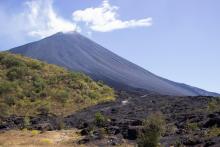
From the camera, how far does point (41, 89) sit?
183 feet

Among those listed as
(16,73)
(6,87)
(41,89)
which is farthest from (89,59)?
(6,87)

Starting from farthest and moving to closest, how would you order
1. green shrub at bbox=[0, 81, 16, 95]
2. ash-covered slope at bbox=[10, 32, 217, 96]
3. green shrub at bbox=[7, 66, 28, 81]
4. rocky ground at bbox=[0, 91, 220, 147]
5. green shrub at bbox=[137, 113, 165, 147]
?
ash-covered slope at bbox=[10, 32, 217, 96]
green shrub at bbox=[7, 66, 28, 81]
green shrub at bbox=[0, 81, 16, 95]
rocky ground at bbox=[0, 91, 220, 147]
green shrub at bbox=[137, 113, 165, 147]

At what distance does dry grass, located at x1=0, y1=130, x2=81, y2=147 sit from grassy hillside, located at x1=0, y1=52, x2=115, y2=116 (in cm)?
1240

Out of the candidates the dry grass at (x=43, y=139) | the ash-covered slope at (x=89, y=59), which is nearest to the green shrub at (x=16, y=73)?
the dry grass at (x=43, y=139)

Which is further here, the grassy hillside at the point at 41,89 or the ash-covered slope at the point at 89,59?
the ash-covered slope at the point at 89,59

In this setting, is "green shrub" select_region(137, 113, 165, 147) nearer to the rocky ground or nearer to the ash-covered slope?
the rocky ground

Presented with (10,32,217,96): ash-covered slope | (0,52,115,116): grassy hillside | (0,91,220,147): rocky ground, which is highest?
(10,32,217,96): ash-covered slope

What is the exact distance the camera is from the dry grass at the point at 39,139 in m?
28.7

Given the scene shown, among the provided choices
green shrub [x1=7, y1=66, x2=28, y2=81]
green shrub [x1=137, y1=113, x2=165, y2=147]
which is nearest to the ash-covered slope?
green shrub [x1=7, y1=66, x2=28, y2=81]

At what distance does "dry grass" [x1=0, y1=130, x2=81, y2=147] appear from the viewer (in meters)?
28.7

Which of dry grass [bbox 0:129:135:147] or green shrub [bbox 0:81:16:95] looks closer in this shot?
dry grass [bbox 0:129:135:147]

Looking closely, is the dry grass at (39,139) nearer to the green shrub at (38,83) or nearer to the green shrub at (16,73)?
the green shrub at (38,83)

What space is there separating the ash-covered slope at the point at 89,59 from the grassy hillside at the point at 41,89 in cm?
4603

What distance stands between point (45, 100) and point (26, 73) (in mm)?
10350
